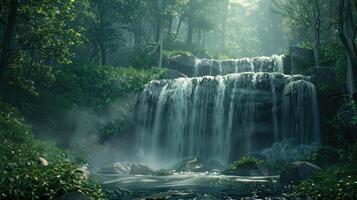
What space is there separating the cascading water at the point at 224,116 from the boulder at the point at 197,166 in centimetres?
319

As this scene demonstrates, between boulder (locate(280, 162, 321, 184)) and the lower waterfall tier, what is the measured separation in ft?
29.6

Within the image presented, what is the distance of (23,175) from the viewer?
10.1 metres

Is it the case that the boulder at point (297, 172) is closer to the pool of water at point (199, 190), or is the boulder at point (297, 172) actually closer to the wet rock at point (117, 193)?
the pool of water at point (199, 190)

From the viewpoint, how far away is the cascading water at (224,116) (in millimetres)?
26656

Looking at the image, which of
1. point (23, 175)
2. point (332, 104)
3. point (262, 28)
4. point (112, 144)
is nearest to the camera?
point (23, 175)

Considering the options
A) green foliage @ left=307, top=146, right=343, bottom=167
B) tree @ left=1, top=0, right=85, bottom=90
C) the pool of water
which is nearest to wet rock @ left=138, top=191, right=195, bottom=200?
the pool of water

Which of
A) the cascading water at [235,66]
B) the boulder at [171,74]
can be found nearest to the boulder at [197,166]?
the boulder at [171,74]

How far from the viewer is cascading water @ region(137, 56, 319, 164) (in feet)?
87.5

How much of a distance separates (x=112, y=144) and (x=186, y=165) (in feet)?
27.6

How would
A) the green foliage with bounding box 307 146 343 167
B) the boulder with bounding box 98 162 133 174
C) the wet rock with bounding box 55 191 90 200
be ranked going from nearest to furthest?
the wet rock with bounding box 55 191 90 200, the green foliage with bounding box 307 146 343 167, the boulder with bounding box 98 162 133 174

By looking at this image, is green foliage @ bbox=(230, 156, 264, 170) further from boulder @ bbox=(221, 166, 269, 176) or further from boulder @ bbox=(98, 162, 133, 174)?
boulder @ bbox=(98, 162, 133, 174)

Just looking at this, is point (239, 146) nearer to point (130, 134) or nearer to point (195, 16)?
point (130, 134)

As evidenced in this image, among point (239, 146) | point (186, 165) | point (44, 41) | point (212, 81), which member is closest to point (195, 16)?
point (212, 81)

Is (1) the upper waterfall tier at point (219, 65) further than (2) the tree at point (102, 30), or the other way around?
(2) the tree at point (102, 30)
